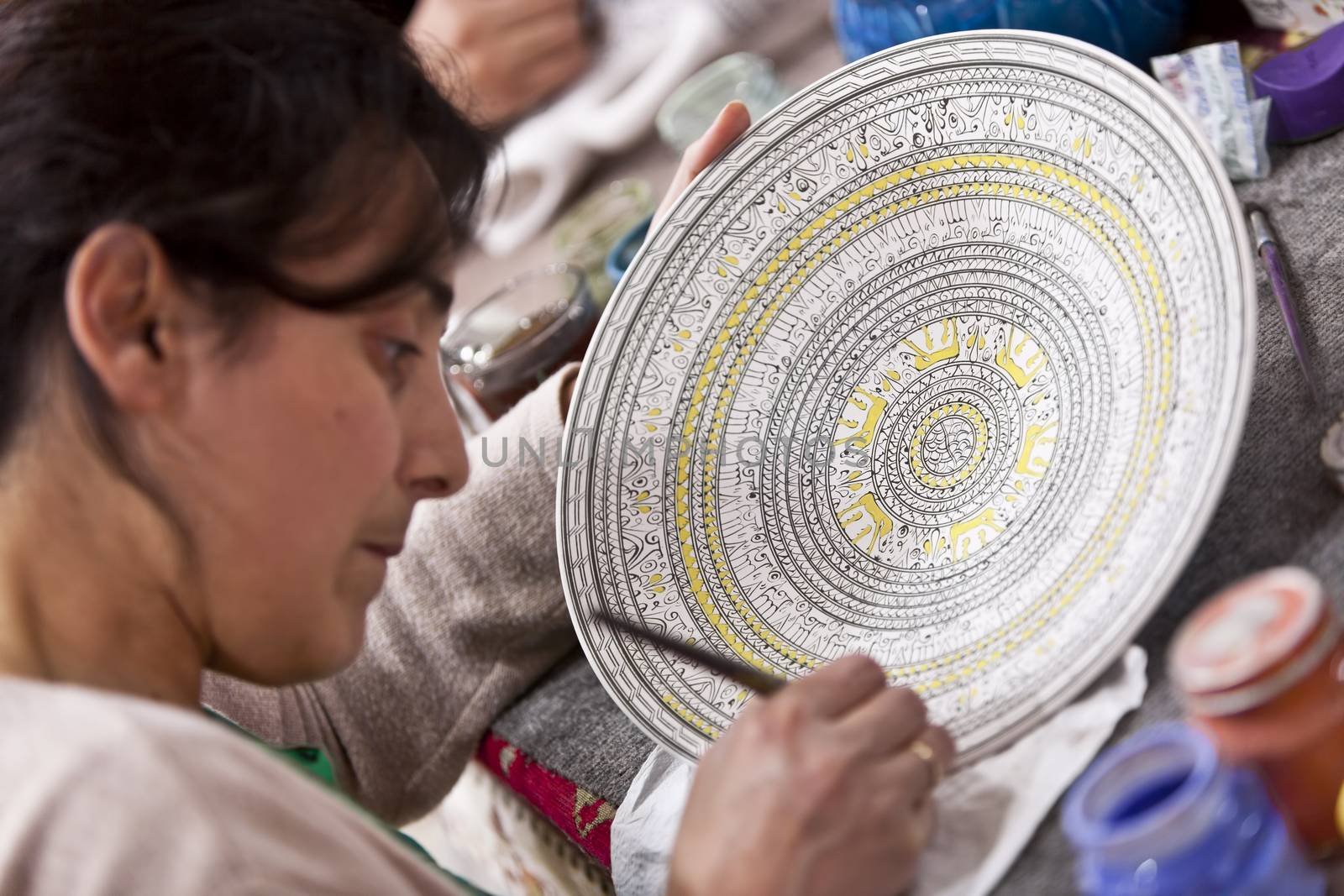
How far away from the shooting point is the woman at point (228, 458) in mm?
439

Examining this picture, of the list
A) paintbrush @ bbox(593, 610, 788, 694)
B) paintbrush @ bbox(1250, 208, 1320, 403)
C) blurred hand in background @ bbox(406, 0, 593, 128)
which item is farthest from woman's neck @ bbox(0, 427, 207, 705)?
blurred hand in background @ bbox(406, 0, 593, 128)

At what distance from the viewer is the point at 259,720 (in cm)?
81

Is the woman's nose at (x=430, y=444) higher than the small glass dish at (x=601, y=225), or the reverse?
the woman's nose at (x=430, y=444)

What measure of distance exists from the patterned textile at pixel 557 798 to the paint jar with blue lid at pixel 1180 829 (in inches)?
13.2

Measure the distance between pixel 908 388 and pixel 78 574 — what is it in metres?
0.44

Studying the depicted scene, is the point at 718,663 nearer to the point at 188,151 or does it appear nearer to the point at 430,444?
the point at 430,444

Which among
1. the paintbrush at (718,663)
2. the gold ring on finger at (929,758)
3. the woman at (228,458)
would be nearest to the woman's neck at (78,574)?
the woman at (228,458)

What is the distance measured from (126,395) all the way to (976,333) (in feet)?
1.42

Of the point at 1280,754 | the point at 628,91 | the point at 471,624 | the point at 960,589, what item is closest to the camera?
the point at 1280,754

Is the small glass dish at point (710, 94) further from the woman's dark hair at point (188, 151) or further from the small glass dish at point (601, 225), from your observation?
the woman's dark hair at point (188, 151)

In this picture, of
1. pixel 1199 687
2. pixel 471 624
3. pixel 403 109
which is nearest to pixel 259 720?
pixel 471 624

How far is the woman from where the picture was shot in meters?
0.44

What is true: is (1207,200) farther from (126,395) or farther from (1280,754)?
(126,395)

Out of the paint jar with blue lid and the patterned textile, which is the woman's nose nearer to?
the patterned textile
